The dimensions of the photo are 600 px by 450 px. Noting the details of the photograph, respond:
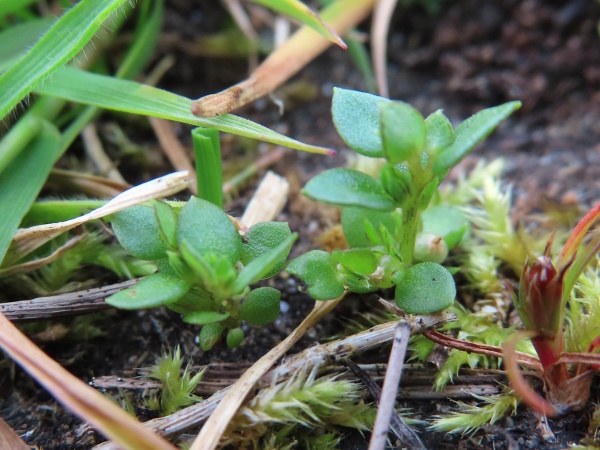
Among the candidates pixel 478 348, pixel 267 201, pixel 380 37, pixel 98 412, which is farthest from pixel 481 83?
pixel 98 412

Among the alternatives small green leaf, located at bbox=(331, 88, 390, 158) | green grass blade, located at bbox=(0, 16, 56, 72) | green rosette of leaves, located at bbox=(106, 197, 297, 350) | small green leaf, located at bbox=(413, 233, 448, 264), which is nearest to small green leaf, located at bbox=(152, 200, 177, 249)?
green rosette of leaves, located at bbox=(106, 197, 297, 350)

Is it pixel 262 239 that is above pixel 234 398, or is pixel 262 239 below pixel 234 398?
above

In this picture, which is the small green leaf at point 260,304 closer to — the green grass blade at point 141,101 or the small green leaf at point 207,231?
the small green leaf at point 207,231

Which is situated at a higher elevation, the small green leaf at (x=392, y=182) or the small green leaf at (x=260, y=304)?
the small green leaf at (x=392, y=182)

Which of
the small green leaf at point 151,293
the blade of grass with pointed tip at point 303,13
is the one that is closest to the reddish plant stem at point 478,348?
the small green leaf at point 151,293

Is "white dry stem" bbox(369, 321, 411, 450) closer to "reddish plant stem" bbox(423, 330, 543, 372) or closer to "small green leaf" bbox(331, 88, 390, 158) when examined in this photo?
"reddish plant stem" bbox(423, 330, 543, 372)

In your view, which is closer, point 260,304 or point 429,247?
point 260,304

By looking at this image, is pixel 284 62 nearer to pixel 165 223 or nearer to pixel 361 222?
pixel 361 222
